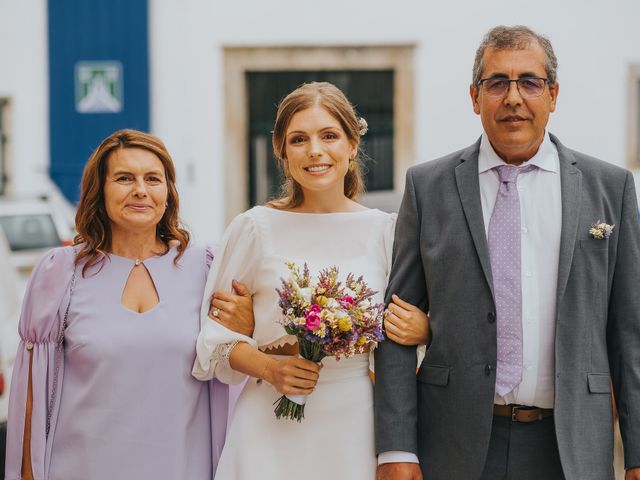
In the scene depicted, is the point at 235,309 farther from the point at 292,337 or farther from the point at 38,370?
the point at 38,370

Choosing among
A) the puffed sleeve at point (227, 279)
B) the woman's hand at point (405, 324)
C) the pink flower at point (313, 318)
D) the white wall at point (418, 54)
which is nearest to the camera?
the pink flower at point (313, 318)

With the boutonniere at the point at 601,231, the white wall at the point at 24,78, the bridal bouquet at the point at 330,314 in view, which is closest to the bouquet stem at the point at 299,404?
the bridal bouquet at the point at 330,314

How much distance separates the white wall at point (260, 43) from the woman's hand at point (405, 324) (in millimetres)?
7306

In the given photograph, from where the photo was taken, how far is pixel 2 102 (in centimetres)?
1066

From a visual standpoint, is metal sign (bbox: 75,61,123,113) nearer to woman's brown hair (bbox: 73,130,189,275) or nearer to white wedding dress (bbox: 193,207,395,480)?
woman's brown hair (bbox: 73,130,189,275)

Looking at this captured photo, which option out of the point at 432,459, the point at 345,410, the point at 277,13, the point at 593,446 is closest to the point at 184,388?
the point at 345,410

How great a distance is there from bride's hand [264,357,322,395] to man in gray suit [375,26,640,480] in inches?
11.6

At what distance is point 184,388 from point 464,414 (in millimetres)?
1023

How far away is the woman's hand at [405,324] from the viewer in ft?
10.4

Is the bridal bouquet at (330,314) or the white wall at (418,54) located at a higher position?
the white wall at (418,54)

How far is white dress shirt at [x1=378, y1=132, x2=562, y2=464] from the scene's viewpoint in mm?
3023

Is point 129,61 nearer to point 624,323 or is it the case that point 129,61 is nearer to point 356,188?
point 356,188

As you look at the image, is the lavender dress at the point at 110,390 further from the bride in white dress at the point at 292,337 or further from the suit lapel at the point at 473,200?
the suit lapel at the point at 473,200

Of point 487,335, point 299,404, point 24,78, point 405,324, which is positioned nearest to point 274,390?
point 299,404
